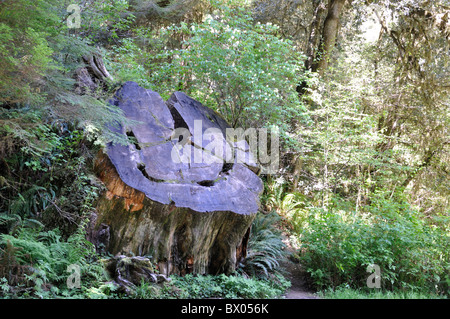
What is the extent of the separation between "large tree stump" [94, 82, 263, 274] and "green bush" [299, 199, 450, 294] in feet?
4.41

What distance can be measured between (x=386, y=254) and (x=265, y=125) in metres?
3.53

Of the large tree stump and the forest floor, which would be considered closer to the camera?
the large tree stump

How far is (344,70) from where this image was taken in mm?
9867

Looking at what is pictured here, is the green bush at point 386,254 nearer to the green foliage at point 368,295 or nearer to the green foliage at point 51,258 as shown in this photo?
the green foliage at point 368,295

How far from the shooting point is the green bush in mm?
5133

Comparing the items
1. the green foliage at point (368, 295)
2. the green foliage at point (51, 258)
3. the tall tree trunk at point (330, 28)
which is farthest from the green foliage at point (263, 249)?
the tall tree trunk at point (330, 28)

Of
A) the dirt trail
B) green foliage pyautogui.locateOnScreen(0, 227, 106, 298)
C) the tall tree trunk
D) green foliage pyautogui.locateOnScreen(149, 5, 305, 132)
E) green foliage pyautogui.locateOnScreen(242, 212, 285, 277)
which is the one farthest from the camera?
the tall tree trunk

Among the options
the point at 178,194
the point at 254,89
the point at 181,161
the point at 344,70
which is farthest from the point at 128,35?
the point at 178,194

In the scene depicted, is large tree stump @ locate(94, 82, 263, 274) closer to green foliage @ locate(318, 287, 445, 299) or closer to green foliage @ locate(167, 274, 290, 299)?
green foliage @ locate(167, 274, 290, 299)

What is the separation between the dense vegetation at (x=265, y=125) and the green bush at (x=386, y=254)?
2 centimetres

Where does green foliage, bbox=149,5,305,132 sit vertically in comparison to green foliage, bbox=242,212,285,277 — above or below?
above

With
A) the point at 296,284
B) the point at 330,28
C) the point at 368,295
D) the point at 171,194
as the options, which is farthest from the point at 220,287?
the point at 330,28

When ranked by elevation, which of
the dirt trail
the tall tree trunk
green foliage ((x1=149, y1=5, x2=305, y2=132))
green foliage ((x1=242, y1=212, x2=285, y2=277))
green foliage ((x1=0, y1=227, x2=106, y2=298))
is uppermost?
the tall tree trunk

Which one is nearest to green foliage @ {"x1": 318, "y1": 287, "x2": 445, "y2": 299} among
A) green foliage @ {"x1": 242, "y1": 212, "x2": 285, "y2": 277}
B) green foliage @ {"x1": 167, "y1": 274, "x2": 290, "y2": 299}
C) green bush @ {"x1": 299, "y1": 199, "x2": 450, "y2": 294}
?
green bush @ {"x1": 299, "y1": 199, "x2": 450, "y2": 294}
